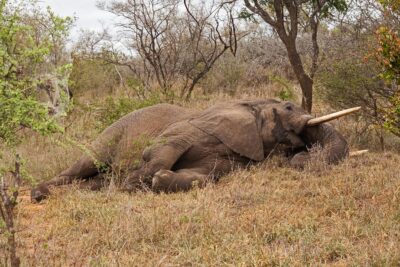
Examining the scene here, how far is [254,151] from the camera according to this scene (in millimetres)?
7184

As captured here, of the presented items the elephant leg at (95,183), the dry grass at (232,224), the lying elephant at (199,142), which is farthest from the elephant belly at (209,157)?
the elephant leg at (95,183)

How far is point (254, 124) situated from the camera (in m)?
7.25

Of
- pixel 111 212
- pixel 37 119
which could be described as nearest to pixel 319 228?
pixel 111 212

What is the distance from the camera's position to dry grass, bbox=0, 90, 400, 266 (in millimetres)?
4016

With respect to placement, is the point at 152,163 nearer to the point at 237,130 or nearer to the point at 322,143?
the point at 237,130

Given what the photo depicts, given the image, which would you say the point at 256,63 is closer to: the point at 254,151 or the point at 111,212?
the point at 254,151

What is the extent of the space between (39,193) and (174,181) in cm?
177

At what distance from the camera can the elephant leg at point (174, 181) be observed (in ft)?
20.8

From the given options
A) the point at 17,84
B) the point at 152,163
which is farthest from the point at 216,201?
the point at 17,84

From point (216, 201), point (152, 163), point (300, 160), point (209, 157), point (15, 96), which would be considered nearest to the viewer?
point (15, 96)

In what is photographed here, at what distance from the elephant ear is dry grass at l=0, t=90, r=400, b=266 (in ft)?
1.29

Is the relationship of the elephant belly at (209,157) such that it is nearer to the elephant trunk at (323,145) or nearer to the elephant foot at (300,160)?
the elephant foot at (300,160)

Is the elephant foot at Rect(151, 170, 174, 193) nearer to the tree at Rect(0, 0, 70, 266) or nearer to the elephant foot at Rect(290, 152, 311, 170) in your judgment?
the elephant foot at Rect(290, 152, 311, 170)

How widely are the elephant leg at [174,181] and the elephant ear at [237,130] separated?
0.77 metres
